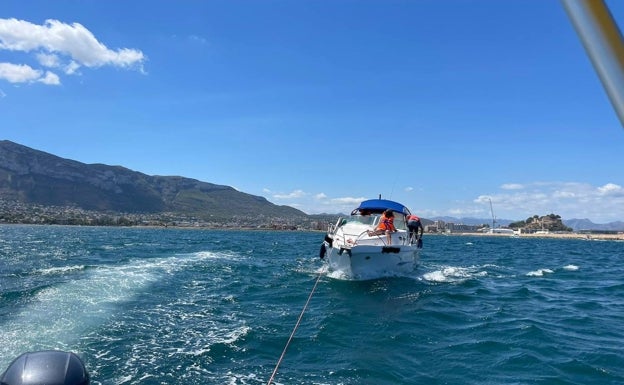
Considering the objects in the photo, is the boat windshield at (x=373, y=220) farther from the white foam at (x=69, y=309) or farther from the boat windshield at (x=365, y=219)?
the white foam at (x=69, y=309)

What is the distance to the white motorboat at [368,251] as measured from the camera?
24891mm

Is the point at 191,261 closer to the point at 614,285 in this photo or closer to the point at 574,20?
the point at 614,285

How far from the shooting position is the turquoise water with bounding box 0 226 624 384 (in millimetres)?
11383

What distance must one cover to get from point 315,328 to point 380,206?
56.0 ft

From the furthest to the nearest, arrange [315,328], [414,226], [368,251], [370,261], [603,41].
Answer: [414,226]
[370,261]
[368,251]
[315,328]
[603,41]

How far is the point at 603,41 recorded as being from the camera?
1360 mm

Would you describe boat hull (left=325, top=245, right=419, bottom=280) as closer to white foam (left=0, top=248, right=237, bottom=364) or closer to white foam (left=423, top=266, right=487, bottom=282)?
white foam (left=423, top=266, right=487, bottom=282)

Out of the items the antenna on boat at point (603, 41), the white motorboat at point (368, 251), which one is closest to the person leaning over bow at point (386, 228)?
the white motorboat at point (368, 251)

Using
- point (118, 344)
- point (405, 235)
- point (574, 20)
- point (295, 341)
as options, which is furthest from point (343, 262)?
point (574, 20)

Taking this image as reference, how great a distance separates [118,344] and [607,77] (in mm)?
13747

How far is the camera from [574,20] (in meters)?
1.38

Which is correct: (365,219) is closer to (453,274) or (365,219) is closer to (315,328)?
(453,274)

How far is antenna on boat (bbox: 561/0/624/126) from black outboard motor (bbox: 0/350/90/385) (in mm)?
5718

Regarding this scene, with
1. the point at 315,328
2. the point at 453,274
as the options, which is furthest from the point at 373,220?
the point at 315,328
